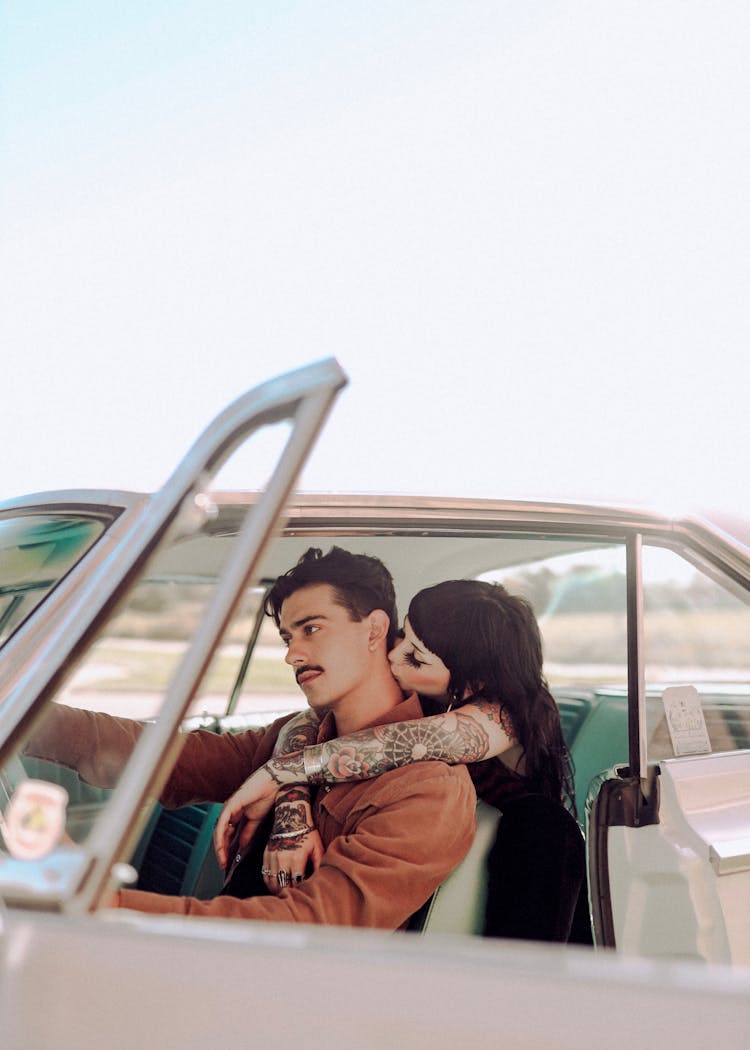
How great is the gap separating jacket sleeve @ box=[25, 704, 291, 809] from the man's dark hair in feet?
1.53

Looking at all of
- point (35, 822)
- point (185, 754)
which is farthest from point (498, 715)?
point (35, 822)

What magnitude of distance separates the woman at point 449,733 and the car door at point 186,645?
3.14ft

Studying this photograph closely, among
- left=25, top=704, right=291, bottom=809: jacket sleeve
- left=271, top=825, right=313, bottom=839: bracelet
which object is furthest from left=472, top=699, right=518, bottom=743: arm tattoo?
left=25, top=704, right=291, bottom=809: jacket sleeve

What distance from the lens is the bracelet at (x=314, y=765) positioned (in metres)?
2.22

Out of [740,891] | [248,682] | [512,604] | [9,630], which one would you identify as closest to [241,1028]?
[9,630]

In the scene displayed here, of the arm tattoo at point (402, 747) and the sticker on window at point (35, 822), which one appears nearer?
the sticker on window at point (35, 822)

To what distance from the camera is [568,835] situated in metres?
2.13

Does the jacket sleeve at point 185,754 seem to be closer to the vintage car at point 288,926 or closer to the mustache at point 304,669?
the vintage car at point 288,926

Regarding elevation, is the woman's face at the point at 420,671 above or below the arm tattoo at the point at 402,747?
above

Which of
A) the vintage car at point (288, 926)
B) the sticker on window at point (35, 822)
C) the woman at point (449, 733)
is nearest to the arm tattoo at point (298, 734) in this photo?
the woman at point (449, 733)

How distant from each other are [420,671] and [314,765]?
0.35 m

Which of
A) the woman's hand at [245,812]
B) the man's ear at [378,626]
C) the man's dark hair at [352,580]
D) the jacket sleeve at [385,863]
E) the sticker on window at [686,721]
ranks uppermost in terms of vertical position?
the man's dark hair at [352,580]

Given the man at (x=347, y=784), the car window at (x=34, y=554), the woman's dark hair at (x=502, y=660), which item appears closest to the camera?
the car window at (x=34, y=554)

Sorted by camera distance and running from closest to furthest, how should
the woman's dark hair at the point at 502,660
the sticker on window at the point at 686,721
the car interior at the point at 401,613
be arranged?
the car interior at the point at 401,613, the sticker on window at the point at 686,721, the woman's dark hair at the point at 502,660
